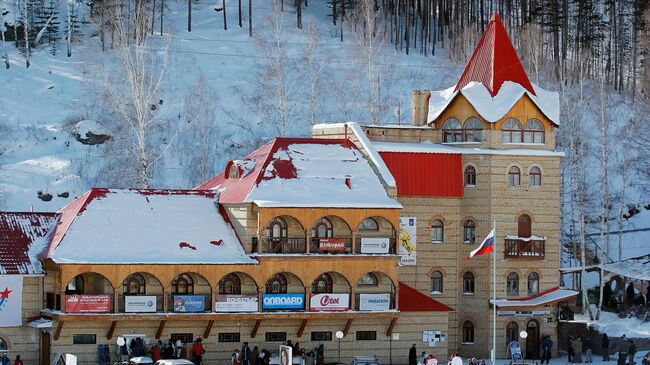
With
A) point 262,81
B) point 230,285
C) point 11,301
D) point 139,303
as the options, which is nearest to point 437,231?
point 230,285

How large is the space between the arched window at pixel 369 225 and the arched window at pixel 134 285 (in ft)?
33.4

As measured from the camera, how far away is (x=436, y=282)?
219 feet

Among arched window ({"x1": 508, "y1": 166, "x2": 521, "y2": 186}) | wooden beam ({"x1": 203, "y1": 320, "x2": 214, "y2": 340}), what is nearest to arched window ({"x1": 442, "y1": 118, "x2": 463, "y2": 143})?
arched window ({"x1": 508, "y1": 166, "x2": 521, "y2": 186})

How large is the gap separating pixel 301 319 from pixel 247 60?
58185 mm

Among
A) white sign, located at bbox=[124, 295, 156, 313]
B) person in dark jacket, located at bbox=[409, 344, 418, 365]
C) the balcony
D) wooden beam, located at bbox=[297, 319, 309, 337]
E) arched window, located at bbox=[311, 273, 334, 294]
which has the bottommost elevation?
person in dark jacket, located at bbox=[409, 344, 418, 365]

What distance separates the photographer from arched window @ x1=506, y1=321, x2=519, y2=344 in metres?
66.4

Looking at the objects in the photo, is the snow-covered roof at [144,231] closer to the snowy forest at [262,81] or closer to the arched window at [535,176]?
the snowy forest at [262,81]

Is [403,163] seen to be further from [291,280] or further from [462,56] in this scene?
[462,56]

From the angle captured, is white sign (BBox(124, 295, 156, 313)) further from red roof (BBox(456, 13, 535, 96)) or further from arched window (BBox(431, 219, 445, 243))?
red roof (BBox(456, 13, 535, 96))

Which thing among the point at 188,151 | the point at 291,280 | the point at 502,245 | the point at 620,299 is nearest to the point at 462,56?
the point at 188,151

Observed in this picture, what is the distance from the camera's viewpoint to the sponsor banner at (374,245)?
6194 cm

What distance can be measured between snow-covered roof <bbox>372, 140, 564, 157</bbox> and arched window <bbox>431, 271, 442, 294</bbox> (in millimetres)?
5837

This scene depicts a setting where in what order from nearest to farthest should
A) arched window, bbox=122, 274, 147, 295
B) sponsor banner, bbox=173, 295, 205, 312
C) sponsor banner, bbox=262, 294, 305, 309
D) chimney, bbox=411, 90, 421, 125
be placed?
sponsor banner, bbox=173, 295, 205, 312 → arched window, bbox=122, 274, 147, 295 → sponsor banner, bbox=262, 294, 305, 309 → chimney, bbox=411, 90, 421, 125

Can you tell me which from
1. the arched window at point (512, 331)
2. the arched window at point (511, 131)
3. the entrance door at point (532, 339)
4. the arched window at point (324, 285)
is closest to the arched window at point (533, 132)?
the arched window at point (511, 131)
